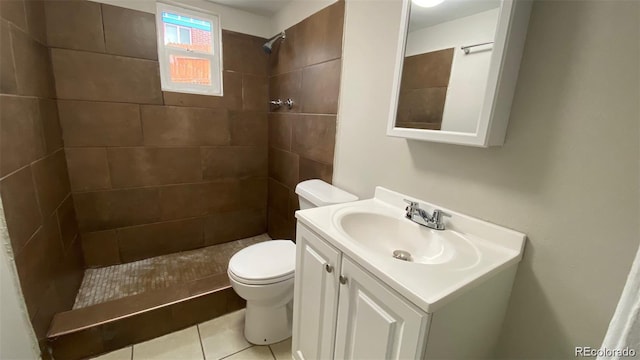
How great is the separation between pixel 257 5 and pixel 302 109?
944 mm

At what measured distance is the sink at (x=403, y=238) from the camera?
96 centimetres

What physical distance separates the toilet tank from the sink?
0.26 metres

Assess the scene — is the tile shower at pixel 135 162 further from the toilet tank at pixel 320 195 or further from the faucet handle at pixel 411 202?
the faucet handle at pixel 411 202

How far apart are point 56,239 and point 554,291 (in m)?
2.34

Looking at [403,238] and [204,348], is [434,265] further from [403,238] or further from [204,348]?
[204,348]

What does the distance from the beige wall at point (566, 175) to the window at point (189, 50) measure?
1919 mm

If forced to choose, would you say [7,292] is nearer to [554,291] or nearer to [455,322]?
[455,322]

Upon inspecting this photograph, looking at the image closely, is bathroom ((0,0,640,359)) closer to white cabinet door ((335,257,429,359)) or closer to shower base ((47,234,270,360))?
shower base ((47,234,270,360))

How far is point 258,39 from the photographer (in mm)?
2303

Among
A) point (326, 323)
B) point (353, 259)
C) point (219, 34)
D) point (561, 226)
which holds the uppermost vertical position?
point (219, 34)

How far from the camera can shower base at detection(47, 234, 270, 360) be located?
140 cm

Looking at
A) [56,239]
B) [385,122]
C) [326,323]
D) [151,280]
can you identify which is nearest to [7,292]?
[56,239]

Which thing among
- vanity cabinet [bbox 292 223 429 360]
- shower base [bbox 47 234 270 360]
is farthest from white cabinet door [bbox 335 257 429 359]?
shower base [bbox 47 234 270 360]

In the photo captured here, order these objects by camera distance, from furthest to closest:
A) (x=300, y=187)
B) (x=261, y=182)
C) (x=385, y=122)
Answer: (x=261, y=182)
(x=300, y=187)
(x=385, y=122)
